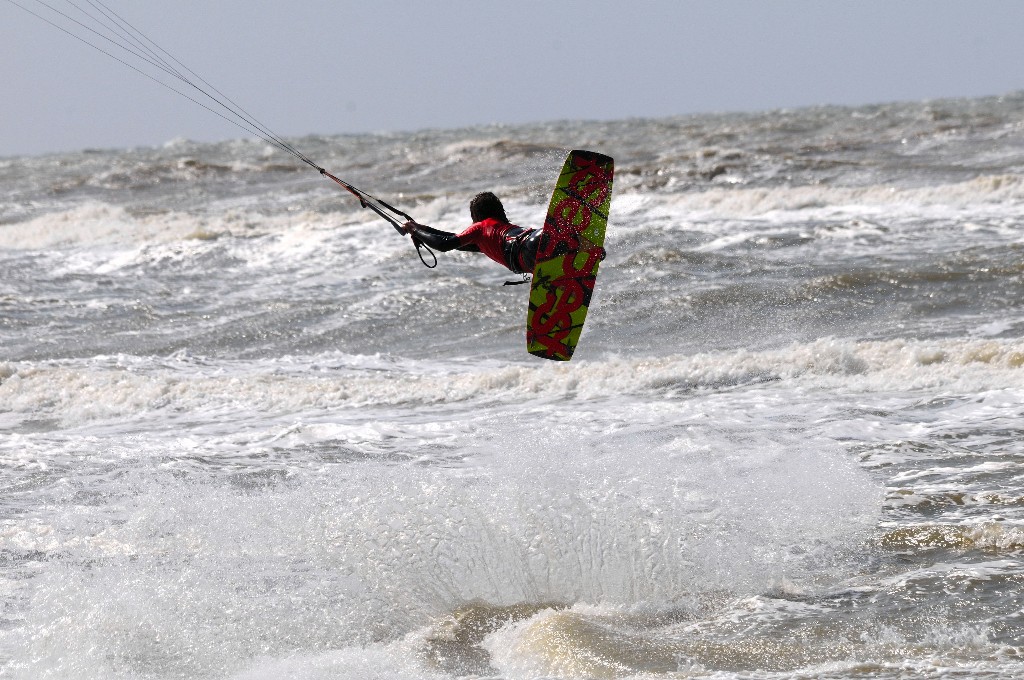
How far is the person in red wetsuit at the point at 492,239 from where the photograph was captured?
7586 mm

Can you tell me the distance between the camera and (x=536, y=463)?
298 inches

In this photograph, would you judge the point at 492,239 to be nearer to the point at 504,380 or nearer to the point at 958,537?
the point at 504,380

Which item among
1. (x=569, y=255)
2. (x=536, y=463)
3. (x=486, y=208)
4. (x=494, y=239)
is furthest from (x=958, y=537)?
A: (x=486, y=208)

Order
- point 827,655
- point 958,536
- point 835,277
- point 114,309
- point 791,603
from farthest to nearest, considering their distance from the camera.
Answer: point 114,309 → point 835,277 → point 958,536 → point 791,603 → point 827,655

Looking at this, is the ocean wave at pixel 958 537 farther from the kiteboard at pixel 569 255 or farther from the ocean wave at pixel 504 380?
the ocean wave at pixel 504 380

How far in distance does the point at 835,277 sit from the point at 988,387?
16.3ft

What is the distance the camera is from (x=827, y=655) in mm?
4895

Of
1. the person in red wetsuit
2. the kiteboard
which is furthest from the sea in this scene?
the person in red wetsuit

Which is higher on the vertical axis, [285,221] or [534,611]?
[285,221]

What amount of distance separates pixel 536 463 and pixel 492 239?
157 cm

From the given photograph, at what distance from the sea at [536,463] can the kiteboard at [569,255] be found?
2.98ft

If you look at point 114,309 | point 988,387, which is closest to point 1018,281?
point 988,387

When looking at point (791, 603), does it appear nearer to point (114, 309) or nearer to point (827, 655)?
point (827, 655)

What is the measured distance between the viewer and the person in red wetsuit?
759cm
